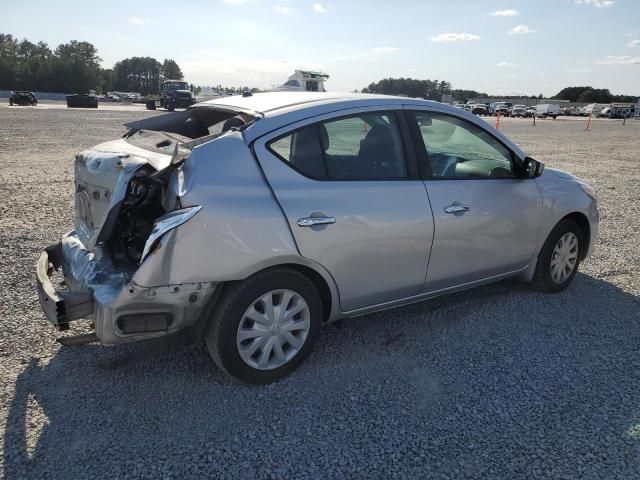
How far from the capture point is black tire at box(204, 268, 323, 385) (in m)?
2.92

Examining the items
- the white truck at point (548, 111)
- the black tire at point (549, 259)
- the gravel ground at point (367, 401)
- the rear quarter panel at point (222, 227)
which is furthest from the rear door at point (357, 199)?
the white truck at point (548, 111)

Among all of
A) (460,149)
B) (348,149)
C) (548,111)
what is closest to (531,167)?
(460,149)

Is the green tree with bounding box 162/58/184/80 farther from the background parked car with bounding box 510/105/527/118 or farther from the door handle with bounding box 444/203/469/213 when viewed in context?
the door handle with bounding box 444/203/469/213

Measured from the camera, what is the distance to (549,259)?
4.51 metres

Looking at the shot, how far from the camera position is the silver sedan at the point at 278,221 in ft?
9.23

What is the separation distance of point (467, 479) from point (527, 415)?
72 cm

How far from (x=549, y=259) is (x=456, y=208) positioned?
1.42 meters

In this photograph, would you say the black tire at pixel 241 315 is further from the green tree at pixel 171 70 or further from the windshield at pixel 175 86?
the green tree at pixel 171 70

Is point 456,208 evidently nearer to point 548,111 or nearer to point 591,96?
point 548,111

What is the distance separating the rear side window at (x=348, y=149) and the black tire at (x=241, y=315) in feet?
2.24

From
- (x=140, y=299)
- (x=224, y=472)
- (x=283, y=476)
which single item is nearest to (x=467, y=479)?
(x=283, y=476)

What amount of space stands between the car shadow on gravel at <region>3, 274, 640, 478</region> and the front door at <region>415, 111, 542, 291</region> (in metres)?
0.50

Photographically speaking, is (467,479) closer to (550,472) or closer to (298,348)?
(550,472)

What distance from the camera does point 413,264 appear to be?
3562mm
